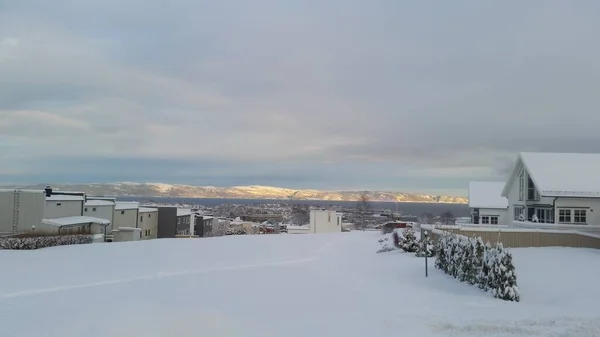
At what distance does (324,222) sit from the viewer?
4788 centimetres

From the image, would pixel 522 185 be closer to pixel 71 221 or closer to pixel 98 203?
pixel 71 221

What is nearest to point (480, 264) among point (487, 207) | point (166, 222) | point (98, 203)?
point (487, 207)

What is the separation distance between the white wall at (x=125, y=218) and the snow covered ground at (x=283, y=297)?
20031mm

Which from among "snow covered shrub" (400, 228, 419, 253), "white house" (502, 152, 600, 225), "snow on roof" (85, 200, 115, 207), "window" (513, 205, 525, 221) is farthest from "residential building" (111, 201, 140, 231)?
"white house" (502, 152, 600, 225)

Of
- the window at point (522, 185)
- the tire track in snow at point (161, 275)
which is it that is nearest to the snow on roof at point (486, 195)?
the window at point (522, 185)

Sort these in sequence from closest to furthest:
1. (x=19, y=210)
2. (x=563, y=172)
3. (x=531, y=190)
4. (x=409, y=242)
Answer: (x=409, y=242) < (x=563, y=172) < (x=531, y=190) < (x=19, y=210)

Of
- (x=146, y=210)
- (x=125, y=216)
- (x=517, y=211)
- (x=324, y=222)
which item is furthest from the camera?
(x=324, y=222)

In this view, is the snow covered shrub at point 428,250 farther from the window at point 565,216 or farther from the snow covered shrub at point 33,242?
the snow covered shrub at point 33,242

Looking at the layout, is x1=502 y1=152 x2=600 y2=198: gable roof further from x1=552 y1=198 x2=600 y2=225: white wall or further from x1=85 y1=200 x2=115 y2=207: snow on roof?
x1=85 y1=200 x2=115 y2=207: snow on roof

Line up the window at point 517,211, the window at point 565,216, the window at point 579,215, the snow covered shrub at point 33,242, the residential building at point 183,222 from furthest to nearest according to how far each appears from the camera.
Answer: the residential building at point 183,222 → the window at point 517,211 → the window at point 565,216 → the window at point 579,215 → the snow covered shrub at point 33,242

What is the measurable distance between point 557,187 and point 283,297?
20462 mm

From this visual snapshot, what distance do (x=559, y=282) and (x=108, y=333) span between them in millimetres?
11677

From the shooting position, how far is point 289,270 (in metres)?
16.5

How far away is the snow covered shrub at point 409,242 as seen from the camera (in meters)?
20.4
